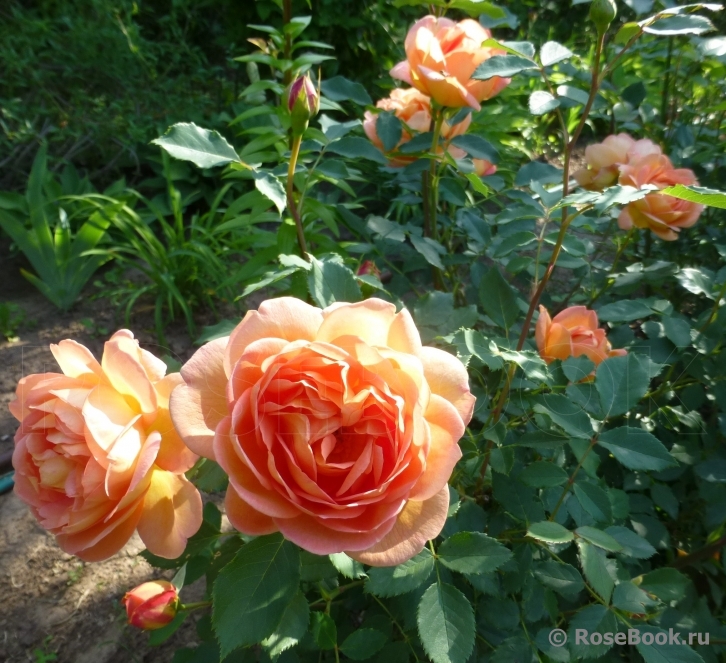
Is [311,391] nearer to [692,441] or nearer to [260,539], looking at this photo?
[260,539]

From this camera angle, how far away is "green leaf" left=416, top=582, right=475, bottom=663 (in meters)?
0.48

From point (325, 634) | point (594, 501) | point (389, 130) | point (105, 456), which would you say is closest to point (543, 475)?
point (594, 501)

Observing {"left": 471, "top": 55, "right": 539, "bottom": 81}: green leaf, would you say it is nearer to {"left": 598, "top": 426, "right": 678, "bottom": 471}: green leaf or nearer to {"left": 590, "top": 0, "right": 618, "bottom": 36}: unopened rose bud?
{"left": 590, "top": 0, "right": 618, "bottom": 36}: unopened rose bud

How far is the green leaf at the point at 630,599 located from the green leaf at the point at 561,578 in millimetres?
44

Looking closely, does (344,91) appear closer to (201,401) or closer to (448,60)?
(448,60)

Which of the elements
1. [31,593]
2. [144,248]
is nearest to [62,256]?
[144,248]

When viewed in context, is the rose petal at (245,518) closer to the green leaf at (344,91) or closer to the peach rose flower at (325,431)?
the peach rose flower at (325,431)

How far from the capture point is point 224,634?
422 millimetres

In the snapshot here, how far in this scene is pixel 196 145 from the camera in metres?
0.62

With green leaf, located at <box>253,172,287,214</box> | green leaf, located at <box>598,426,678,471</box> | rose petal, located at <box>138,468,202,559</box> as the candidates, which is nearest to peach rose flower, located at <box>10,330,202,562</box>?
rose petal, located at <box>138,468,202,559</box>

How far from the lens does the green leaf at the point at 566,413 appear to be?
0.59m

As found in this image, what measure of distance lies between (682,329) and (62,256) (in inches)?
76.7

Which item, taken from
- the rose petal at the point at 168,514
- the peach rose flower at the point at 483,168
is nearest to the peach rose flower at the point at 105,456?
the rose petal at the point at 168,514

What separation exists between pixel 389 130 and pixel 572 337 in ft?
1.51
